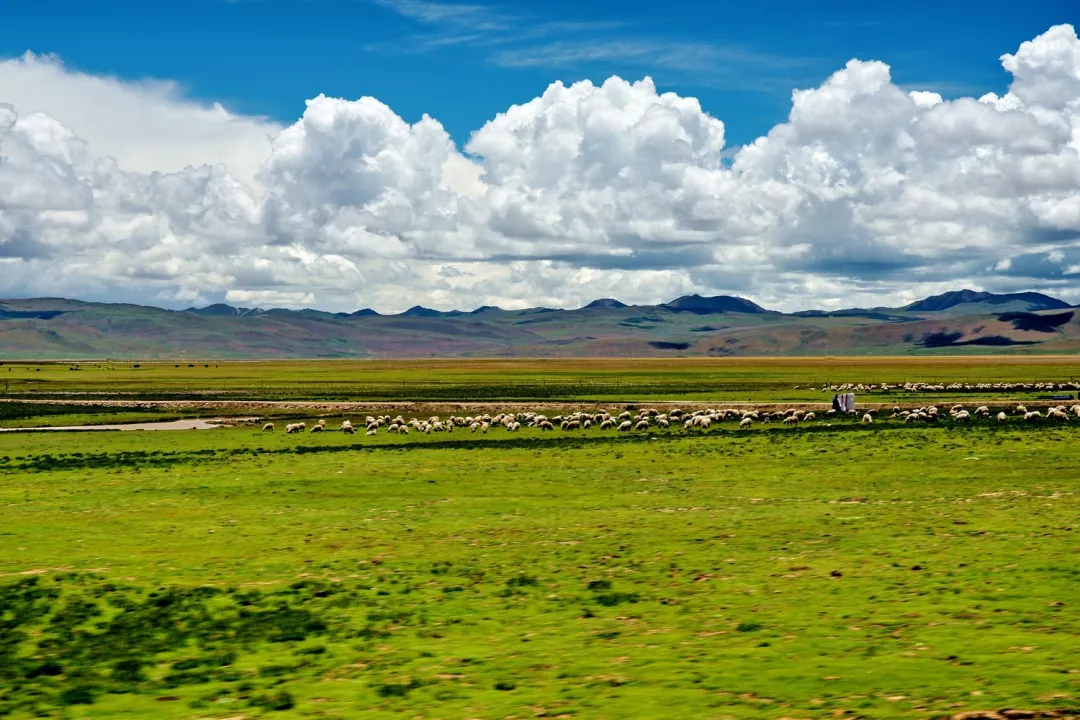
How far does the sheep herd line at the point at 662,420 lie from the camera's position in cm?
6619

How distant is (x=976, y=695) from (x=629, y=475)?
28.3 m

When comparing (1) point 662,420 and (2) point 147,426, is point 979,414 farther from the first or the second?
(2) point 147,426

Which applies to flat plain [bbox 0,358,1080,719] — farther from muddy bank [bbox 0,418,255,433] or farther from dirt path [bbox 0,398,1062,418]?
dirt path [bbox 0,398,1062,418]

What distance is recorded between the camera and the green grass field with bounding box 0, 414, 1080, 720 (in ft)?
44.2

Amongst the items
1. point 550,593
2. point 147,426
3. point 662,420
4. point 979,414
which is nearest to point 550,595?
point 550,593

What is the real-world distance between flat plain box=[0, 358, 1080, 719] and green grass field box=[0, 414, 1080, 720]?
78mm

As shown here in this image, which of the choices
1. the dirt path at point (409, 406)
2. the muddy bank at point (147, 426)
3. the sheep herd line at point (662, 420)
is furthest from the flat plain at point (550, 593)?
the dirt path at point (409, 406)

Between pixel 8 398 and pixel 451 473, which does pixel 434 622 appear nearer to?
pixel 451 473

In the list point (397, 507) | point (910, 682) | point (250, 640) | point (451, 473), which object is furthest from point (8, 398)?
point (910, 682)

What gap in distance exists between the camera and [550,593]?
19.8 meters

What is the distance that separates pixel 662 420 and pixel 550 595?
4980 centimetres

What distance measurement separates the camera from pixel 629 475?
A: 40.6 metres

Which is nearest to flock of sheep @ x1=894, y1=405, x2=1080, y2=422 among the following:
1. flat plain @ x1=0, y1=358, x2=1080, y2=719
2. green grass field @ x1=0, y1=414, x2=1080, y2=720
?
flat plain @ x1=0, y1=358, x2=1080, y2=719

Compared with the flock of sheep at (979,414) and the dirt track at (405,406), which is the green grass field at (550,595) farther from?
the dirt track at (405,406)
